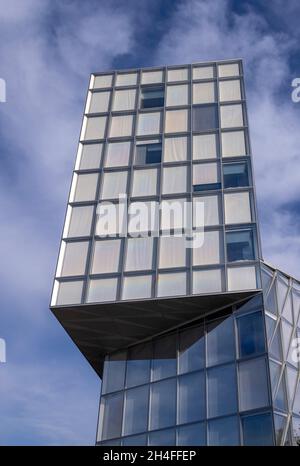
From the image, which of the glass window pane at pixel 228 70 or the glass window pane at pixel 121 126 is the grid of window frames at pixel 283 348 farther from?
the glass window pane at pixel 228 70

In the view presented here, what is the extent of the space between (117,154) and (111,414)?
1239 cm

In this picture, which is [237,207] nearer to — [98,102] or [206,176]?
[206,176]

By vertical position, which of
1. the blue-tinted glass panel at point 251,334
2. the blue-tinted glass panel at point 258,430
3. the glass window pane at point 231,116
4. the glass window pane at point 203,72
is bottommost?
the blue-tinted glass panel at point 258,430

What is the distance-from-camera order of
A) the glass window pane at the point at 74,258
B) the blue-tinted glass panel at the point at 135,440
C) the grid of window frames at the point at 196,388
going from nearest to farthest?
the grid of window frames at the point at 196,388 → the blue-tinted glass panel at the point at 135,440 → the glass window pane at the point at 74,258

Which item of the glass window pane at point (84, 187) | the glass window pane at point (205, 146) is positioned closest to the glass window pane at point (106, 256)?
the glass window pane at point (84, 187)

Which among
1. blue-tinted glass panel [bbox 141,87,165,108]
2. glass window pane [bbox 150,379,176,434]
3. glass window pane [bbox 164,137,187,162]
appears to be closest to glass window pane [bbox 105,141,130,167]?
glass window pane [bbox 164,137,187,162]

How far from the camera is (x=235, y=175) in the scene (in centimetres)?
2617

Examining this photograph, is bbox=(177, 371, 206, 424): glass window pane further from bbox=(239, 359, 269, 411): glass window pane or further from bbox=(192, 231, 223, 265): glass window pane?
bbox=(192, 231, 223, 265): glass window pane

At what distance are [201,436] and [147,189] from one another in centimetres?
1123

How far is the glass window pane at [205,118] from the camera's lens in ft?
93.5

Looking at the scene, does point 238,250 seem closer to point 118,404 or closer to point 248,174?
point 248,174

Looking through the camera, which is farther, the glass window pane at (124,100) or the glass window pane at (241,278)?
the glass window pane at (124,100)

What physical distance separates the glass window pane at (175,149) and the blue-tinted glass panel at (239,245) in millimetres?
5278

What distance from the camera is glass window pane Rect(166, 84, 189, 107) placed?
30047mm
